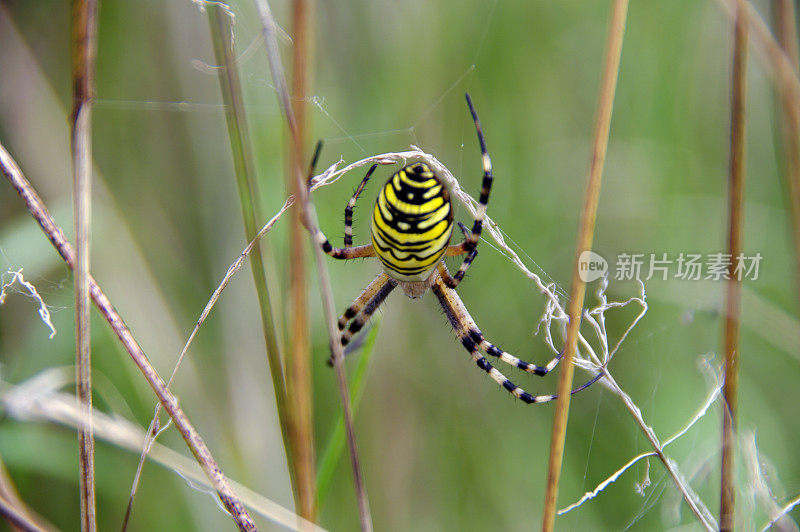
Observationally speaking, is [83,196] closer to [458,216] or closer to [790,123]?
[790,123]

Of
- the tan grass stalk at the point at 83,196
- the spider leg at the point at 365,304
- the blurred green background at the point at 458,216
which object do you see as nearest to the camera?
the tan grass stalk at the point at 83,196

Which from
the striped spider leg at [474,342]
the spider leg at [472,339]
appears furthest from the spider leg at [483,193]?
the spider leg at [472,339]

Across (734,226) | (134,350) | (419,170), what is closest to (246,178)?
(134,350)

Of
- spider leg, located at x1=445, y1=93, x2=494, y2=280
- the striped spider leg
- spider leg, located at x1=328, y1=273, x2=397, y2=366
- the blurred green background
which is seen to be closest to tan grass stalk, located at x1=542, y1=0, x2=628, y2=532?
spider leg, located at x1=445, y1=93, x2=494, y2=280

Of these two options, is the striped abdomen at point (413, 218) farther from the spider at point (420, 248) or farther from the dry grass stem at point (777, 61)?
the dry grass stem at point (777, 61)

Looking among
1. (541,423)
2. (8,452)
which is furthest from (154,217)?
(541,423)

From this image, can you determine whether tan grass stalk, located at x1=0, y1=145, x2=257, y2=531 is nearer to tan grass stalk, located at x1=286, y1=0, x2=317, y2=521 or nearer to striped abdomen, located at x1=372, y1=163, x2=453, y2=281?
tan grass stalk, located at x1=286, y1=0, x2=317, y2=521

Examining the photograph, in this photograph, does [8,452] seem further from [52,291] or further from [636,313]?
[636,313]
